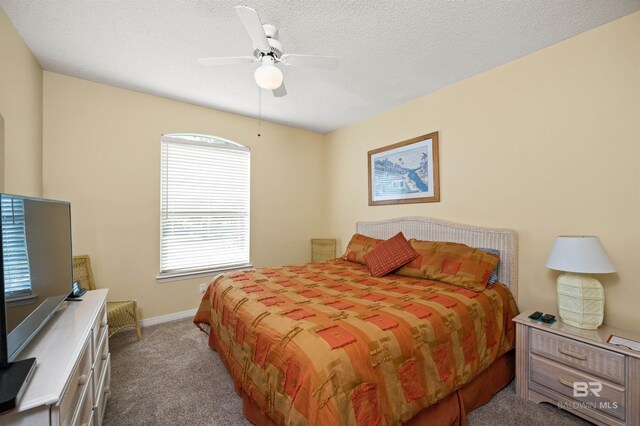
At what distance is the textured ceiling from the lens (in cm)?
183

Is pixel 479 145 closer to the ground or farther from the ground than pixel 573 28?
closer to the ground

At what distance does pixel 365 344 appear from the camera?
1.32m

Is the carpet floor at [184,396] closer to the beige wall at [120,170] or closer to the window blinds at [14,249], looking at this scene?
the beige wall at [120,170]

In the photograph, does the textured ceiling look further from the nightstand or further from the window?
the nightstand

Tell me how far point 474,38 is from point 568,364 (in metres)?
2.43

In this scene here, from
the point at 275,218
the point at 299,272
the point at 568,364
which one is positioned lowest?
the point at 568,364

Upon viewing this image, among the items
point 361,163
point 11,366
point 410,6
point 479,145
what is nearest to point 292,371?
point 11,366

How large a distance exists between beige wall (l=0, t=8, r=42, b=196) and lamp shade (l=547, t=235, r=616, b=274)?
12.8 ft

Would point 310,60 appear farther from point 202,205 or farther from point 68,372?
point 202,205

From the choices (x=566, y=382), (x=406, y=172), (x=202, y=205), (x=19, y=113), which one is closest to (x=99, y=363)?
(x=19, y=113)

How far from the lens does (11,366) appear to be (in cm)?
99

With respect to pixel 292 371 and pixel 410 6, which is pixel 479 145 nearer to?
pixel 410 6

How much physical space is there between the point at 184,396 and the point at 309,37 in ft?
9.36

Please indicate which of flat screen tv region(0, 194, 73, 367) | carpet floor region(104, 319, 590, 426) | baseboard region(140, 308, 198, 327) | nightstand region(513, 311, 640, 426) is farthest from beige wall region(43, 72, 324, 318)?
nightstand region(513, 311, 640, 426)
